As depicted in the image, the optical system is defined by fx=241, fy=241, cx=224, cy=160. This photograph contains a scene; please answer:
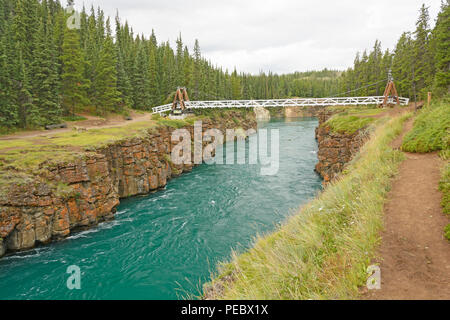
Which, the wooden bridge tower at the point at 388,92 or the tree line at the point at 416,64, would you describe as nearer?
the tree line at the point at 416,64

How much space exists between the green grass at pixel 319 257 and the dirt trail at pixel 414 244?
250 mm

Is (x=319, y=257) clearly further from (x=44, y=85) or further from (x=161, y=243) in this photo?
(x=44, y=85)

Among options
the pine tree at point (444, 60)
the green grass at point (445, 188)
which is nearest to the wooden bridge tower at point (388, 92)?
the pine tree at point (444, 60)

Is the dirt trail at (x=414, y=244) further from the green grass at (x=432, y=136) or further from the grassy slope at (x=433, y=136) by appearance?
the green grass at (x=432, y=136)

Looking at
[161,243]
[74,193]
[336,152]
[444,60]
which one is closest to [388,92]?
[444,60]

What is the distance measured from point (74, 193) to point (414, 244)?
61.5 feet

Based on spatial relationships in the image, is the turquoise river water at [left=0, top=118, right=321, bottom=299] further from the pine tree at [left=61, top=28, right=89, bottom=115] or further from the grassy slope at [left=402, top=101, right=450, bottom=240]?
the pine tree at [left=61, top=28, right=89, bottom=115]

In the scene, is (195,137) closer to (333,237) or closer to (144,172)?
(144,172)

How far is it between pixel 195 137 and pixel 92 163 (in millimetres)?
23806

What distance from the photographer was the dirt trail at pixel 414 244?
3.55 meters

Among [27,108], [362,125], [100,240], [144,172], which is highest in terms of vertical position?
[27,108]

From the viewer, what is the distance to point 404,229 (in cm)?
501

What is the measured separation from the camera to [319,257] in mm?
4660
